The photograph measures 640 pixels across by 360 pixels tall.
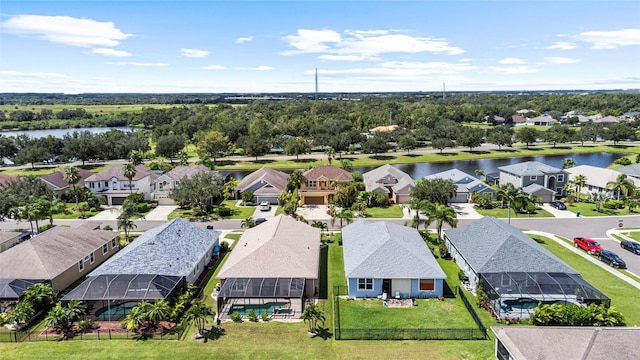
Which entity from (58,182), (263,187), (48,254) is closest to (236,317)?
(48,254)

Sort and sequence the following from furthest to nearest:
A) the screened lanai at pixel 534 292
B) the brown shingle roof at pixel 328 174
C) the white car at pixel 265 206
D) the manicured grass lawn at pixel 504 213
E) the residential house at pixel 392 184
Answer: the brown shingle roof at pixel 328 174, the residential house at pixel 392 184, the white car at pixel 265 206, the manicured grass lawn at pixel 504 213, the screened lanai at pixel 534 292

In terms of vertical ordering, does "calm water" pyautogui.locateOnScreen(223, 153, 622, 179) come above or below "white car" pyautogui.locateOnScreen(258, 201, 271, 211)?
above

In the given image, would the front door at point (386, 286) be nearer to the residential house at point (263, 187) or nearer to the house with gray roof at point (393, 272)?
the house with gray roof at point (393, 272)

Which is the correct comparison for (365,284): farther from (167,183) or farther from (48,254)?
(167,183)

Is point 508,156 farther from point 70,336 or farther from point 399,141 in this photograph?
point 70,336

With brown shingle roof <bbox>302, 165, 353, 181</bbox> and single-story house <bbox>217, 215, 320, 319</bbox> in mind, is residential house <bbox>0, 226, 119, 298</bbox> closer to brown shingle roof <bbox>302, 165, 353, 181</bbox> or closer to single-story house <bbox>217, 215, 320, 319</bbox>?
single-story house <bbox>217, 215, 320, 319</bbox>

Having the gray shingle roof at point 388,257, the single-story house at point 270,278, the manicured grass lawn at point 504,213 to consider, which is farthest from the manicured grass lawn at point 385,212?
the single-story house at point 270,278

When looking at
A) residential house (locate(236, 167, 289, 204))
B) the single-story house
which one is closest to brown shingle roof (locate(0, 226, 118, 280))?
the single-story house
